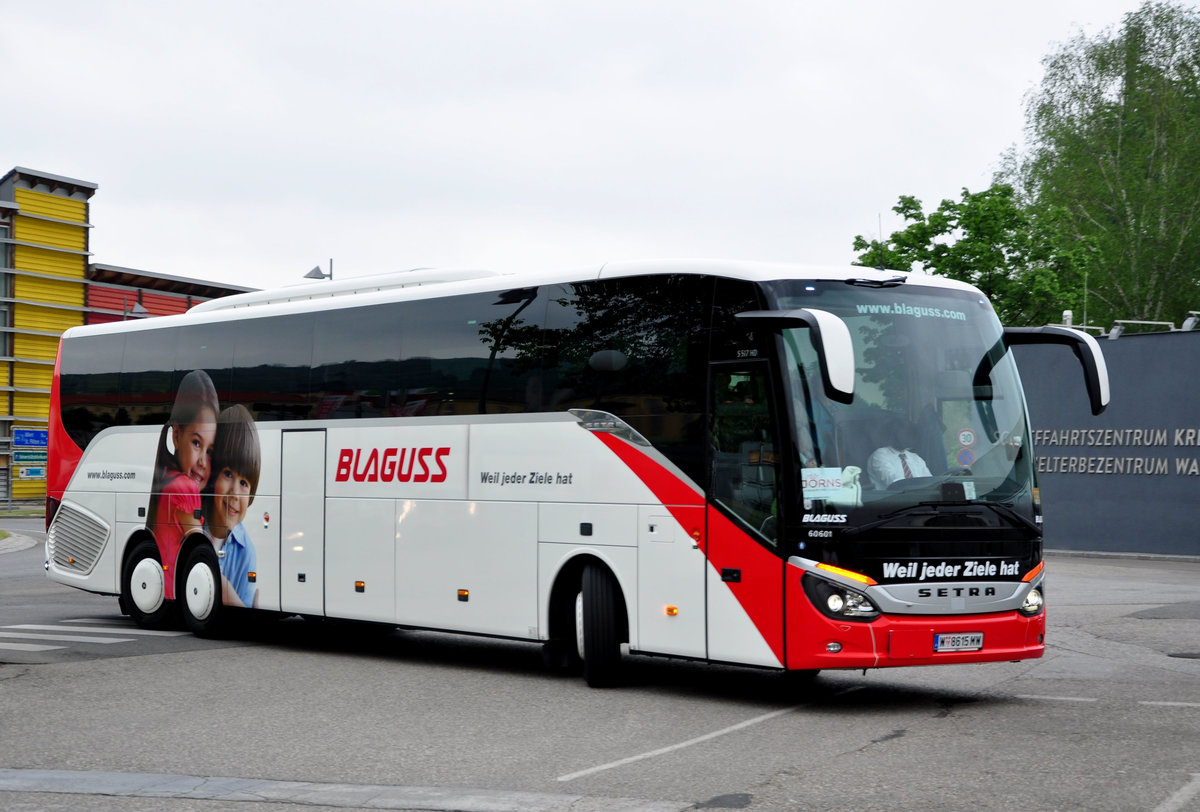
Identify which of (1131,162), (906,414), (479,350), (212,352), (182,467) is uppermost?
(1131,162)

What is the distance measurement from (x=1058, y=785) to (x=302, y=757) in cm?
437

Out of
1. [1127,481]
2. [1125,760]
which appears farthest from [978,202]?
[1125,760]

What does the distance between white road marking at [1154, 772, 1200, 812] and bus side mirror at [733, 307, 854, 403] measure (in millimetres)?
3054

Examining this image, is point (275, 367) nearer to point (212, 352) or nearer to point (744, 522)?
point (212, 352)

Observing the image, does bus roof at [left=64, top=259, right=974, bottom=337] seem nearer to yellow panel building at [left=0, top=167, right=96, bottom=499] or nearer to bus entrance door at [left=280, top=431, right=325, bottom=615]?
bus entrance door at [left=280, top=431, right=325, bottom=615]

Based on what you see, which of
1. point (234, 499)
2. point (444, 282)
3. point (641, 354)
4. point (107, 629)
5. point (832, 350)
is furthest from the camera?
point (107, 629)

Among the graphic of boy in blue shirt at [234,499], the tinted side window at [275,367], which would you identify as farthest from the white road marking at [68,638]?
the tinted side window at [275,367]

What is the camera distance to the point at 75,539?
17.8m

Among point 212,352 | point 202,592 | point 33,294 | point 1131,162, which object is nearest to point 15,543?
point 202,592

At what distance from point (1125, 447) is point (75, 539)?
23737mm

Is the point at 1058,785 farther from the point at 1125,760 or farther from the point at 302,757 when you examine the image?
→ the point at 302,757

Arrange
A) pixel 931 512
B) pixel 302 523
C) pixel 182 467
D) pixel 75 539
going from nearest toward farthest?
pixel 931 512, pixel 302 523, pixel 182 467, pixel 75 539

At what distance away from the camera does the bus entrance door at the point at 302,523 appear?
564 inches

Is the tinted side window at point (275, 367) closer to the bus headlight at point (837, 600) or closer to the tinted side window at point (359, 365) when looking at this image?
the tinted side window at point (359, 365)
